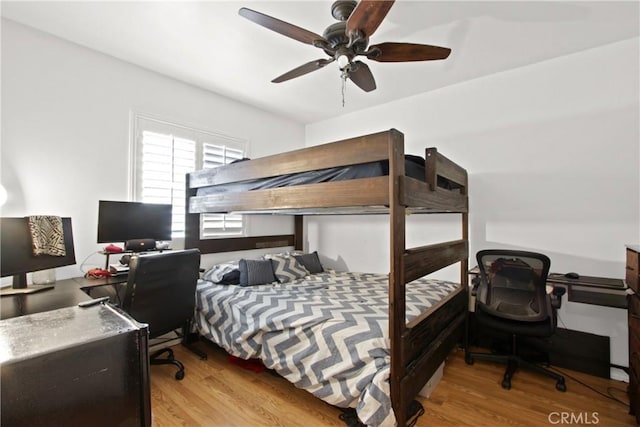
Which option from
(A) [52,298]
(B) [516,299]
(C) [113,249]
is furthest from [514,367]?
(C) [113,249]

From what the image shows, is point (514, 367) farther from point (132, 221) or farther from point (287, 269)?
point (132, 221)

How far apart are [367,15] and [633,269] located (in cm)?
226

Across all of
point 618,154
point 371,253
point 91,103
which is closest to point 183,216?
point 91,103

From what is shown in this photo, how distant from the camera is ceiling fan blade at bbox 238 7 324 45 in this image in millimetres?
1585

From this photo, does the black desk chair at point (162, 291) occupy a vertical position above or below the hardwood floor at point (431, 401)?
above

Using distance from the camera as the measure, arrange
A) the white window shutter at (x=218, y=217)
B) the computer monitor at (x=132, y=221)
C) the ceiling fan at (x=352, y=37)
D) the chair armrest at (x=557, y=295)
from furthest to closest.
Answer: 1. the white window shutter at (x=218, y=217)
2. the computer monitor at (x=132, y=221)
3. the chair armrest at (x=557, y=295)
4. the ceiling fan at (x=352, y=37)

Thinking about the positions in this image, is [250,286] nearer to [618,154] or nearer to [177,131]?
[177,131]

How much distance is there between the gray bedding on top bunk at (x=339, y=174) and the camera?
1.71 metres

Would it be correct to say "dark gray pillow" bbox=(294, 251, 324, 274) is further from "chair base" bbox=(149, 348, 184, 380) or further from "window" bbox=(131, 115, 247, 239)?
"chair base" bbox=(149, 348, 184, 380)

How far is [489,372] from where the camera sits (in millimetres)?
2482

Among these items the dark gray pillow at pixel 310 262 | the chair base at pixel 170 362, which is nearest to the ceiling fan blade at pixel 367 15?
the dark gray pillow at pixel 310 262

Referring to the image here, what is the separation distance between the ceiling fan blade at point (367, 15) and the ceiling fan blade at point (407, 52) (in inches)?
9.9

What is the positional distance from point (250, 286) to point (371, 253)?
1.59 meters

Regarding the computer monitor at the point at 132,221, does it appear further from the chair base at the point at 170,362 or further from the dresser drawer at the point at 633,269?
the dresser drawer at the point at 633,269
